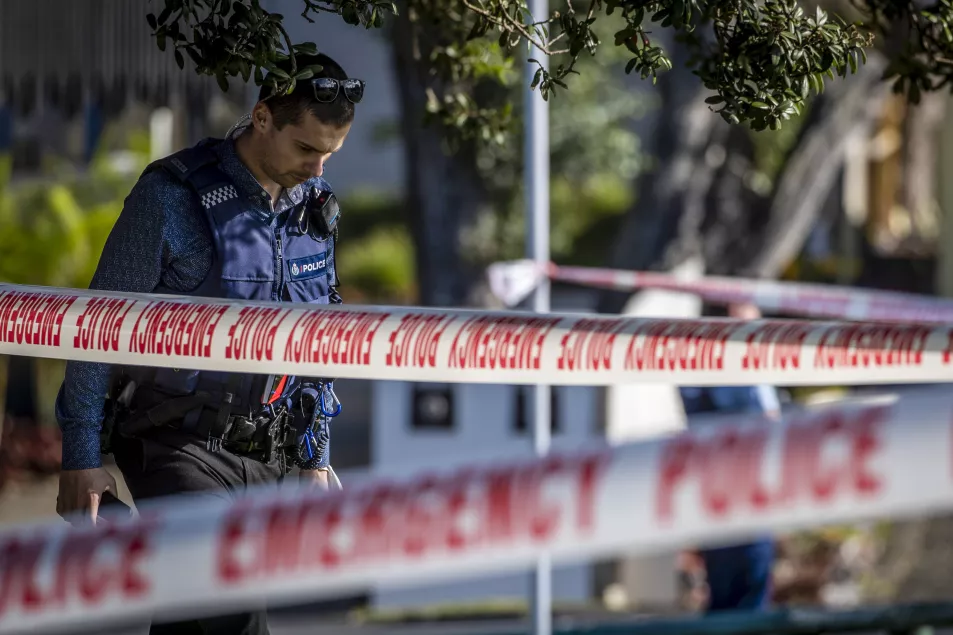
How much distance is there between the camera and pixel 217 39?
2.70 meters

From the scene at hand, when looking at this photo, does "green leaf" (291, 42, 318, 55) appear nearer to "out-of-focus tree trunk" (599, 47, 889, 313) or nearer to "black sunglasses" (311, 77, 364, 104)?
"black sunglasses" (311, 77, 364, 104)

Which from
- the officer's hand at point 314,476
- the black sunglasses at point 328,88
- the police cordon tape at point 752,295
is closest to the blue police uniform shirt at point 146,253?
the black sunglasses at point 328,88

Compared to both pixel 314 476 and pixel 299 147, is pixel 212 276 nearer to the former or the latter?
pixel 299 147

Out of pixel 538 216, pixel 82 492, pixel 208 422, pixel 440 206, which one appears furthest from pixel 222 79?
pixel 440 206

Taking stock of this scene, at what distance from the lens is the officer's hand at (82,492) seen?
108 inches

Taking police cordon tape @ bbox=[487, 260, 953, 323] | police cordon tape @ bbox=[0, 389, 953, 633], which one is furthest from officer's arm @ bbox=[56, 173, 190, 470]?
police cordon tape @ bbox=[487, 260, 953, 323]

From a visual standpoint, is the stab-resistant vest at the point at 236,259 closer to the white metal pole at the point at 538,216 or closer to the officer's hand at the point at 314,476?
the officer's hand at the point at 314,476

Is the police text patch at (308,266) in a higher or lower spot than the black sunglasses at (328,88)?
lower

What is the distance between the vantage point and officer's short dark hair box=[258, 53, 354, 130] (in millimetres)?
2789

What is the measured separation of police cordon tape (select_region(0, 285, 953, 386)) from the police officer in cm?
9

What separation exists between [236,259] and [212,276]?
0.25ft

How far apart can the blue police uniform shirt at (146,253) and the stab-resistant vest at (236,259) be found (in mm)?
20

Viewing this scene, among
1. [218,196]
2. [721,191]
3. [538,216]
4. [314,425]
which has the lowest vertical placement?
[314,425]

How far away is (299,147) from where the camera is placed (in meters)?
2.80
